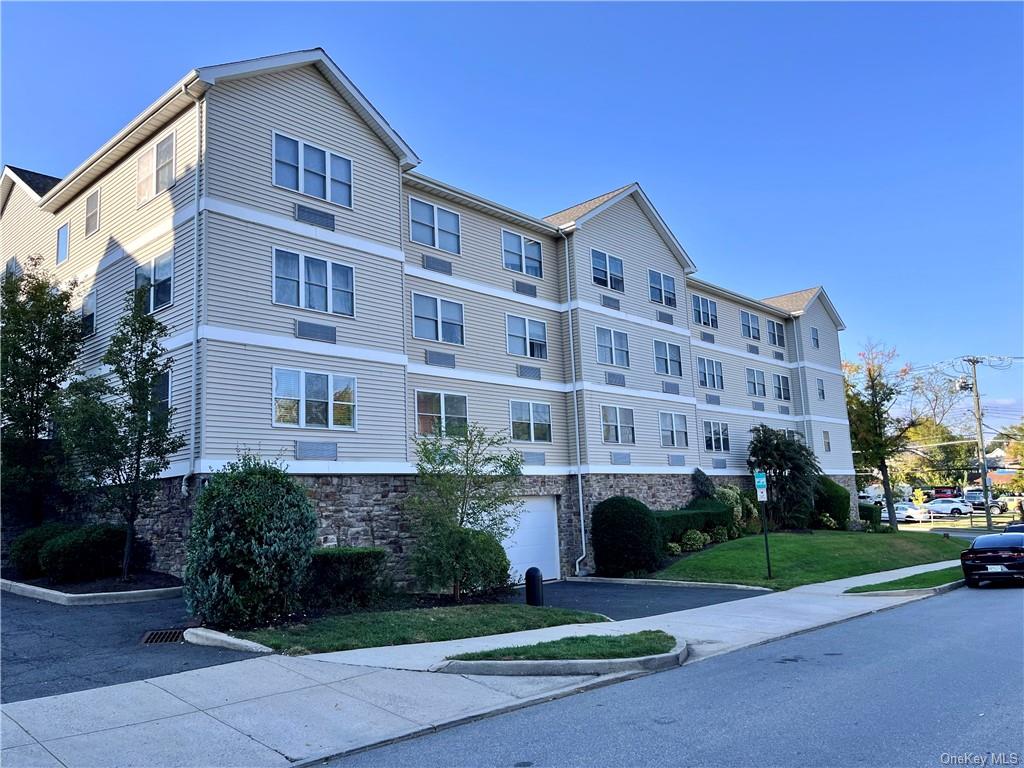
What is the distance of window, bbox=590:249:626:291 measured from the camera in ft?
90.1

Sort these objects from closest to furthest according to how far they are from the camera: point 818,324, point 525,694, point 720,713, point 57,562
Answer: point 720,713, point 525,694, point 57,562, point 818,324

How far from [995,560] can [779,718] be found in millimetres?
15855

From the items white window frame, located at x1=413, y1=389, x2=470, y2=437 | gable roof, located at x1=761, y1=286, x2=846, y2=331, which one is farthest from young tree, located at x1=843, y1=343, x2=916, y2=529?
white window frame, located at x1=413, y1=389, x2=470, y2=437

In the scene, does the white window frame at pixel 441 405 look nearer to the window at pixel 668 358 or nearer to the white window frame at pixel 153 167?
the white window frame at pixel 153 167

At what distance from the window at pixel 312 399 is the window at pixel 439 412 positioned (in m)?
3.03

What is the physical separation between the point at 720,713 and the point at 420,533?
9.92 metres

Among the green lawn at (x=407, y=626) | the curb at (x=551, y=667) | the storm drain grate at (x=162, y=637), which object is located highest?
the storm drain grate at (x=162, y=637)

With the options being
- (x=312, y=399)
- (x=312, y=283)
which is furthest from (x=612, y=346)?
(x=312, y=399)

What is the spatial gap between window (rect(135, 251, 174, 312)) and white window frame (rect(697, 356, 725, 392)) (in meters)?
21.9

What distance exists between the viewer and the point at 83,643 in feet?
36.0

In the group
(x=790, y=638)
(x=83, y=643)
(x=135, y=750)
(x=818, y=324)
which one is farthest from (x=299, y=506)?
(x=818, y=324)

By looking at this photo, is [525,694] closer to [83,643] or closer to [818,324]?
[83,643]

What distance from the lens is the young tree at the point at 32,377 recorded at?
1909 cm

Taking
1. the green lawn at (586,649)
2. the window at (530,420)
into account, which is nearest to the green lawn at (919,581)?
the window at (530,420)
